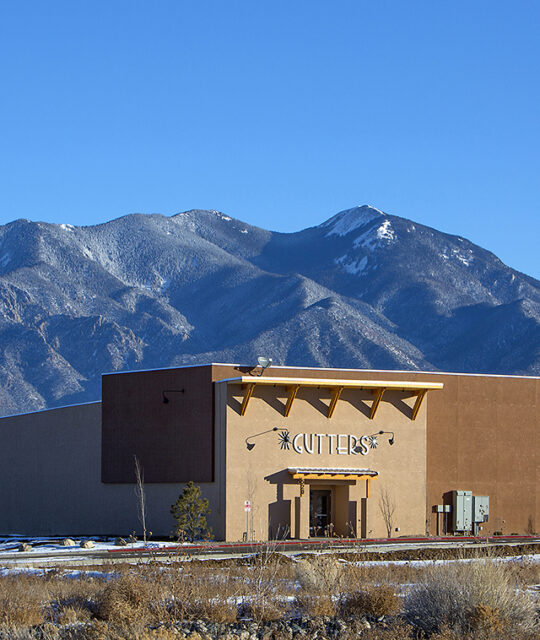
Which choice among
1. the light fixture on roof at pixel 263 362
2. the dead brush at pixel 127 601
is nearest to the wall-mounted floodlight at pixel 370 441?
the light fixture on roof at pixel 263 362

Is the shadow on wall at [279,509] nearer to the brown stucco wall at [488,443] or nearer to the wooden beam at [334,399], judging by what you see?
the wooden beam at [334,399]

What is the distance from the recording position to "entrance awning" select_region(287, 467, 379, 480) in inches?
2007

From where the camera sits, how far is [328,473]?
51.4m

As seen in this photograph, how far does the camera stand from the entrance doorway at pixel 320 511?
172 feet

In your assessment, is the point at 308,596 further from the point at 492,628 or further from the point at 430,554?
the point at 430,554

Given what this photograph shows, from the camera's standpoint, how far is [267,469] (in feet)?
167

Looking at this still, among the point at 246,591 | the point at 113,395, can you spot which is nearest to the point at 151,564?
the point at 246,591

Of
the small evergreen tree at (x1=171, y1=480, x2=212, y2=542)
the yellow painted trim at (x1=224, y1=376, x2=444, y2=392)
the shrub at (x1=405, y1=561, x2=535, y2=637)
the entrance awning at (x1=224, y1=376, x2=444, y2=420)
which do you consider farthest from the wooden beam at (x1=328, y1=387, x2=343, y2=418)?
the shrub at (x1=405, y1=561, x2=535, y2=637)

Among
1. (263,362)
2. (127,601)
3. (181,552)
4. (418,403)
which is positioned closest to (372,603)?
(127,601)

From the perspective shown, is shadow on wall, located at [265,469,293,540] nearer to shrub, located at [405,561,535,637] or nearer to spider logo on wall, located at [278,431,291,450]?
spider logo on wall, located at [278,431,291,450]

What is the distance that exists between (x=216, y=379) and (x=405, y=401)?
9592 millimetres

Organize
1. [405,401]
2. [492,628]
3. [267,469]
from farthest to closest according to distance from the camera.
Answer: [405,401]
[267,469]
[492,628]

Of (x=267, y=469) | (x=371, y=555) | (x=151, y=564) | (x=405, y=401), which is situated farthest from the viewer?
(x=405, y=401)

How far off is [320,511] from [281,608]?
33048mm
